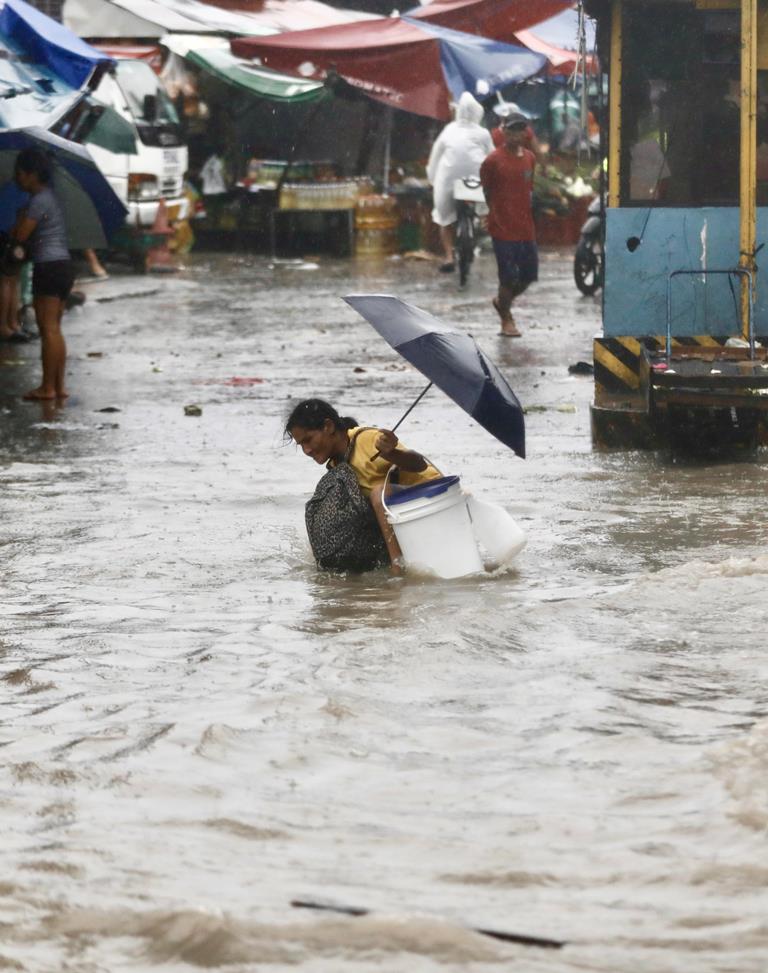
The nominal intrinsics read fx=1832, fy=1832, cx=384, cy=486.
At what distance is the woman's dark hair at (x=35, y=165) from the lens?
11.3m

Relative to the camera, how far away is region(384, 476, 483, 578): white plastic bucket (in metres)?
6.80

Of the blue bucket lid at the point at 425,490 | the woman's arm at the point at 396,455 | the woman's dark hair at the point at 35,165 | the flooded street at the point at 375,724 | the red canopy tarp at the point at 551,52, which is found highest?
the red canopy tarp at the point at 551,52

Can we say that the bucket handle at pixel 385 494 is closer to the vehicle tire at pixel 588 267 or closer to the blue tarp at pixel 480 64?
the vehicle tire at pixel 588 267

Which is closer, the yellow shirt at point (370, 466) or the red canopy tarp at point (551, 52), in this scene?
the yellow shirt at point (370, 466)

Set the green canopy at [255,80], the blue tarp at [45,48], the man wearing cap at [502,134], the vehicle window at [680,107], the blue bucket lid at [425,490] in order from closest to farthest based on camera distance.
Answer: the blue bucket lid at [425,490], the vehicle window at [680,107], the blue tarp at [45,48], the man wearing cap at [502,134], the green canopy at [255,80]

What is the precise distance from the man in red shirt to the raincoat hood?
5615 mm

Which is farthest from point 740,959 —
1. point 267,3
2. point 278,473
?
point 267,3

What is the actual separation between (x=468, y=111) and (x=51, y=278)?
33.8ft

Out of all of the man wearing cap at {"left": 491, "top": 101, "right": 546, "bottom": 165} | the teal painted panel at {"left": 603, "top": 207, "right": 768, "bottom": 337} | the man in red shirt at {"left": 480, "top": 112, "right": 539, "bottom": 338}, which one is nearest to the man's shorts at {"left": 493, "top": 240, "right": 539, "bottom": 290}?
the man in red shirt at {"left": 480, "top": 112, "right": 539, "bottom": 338}

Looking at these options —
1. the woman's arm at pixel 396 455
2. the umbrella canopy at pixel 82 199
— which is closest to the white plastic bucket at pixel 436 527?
the woman's arm at pixel 396 455

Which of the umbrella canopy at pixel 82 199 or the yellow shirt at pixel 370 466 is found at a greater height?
the umbrella canopy at pixel 82 199

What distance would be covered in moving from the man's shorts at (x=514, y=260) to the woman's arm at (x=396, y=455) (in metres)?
8.28

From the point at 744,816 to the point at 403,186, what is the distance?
21.5m

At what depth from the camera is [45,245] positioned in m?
11.4
